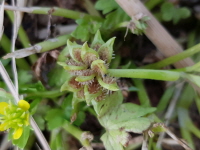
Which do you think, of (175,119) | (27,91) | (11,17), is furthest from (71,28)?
(175,119)

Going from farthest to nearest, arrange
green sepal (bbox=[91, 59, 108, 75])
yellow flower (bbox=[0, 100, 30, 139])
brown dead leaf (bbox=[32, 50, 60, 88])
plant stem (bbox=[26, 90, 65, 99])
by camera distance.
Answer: brown dead leaf (bbox=[32, 50, 60, 88]) → plant stem (bbox=[26, 90, 65, 99]) → yellow flower (bbox=[0, 100, 30, 139]) → green sepal (bbox=[91, 59, 108, 75])

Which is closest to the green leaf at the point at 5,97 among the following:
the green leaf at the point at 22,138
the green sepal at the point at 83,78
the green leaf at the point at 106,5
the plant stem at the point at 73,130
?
the green leaf at the point at 22,138


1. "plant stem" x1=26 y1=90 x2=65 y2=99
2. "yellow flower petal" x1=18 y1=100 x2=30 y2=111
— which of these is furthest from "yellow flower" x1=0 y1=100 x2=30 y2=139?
"plant stem" x1=26 y1=90 x2=65 y2=99

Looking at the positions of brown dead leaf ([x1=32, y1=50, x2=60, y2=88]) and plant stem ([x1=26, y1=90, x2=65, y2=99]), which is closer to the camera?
plant stem ([x1=26, y1=90, x2=65, y2=99])

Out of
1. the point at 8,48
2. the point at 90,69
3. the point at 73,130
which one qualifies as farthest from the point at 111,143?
the point at 8,48

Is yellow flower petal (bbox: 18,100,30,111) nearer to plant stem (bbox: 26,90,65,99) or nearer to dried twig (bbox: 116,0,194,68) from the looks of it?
plant stem (bbox: 26,90,65,99)

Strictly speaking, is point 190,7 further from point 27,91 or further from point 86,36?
point 27,91

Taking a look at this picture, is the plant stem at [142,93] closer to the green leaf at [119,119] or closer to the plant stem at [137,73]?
the green leaf at [119,119]
